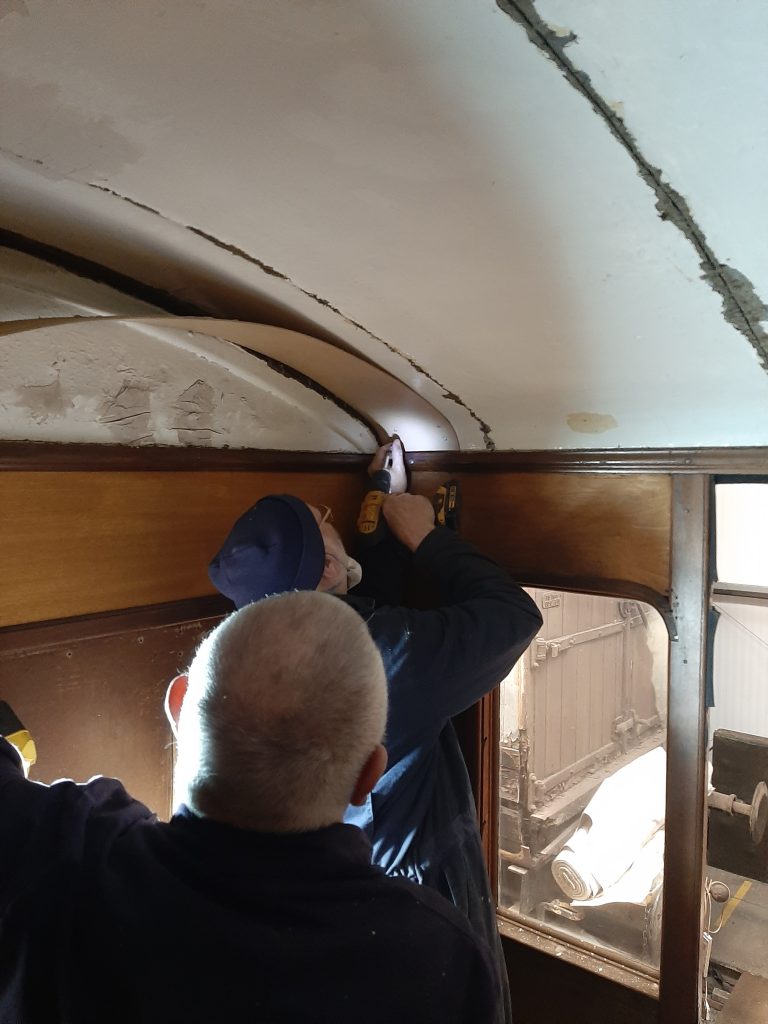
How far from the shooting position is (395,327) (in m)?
1.30

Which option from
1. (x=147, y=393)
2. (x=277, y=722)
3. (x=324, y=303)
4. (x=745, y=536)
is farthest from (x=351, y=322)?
(x=745, y=536)

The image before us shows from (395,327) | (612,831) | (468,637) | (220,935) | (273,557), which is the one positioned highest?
(395,327)

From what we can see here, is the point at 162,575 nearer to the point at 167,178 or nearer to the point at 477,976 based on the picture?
the point at 167,178

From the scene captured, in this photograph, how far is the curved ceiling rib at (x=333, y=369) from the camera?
1204 mm

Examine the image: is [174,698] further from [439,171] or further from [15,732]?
[439,171]

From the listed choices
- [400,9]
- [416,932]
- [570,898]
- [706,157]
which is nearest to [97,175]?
[400,9]

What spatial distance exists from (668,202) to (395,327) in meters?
0.60

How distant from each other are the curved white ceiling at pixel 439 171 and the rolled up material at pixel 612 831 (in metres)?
1.89

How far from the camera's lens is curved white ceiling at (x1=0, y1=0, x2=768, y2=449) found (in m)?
0.62

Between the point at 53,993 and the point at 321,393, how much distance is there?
1.36 m

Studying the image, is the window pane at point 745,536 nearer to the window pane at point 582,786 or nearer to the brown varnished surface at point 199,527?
the window pane at point 582,786

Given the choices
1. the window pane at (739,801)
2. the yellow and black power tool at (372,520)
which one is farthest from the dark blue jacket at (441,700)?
the window pane at (739,801)

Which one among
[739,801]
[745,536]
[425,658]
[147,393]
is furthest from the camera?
[745,536]

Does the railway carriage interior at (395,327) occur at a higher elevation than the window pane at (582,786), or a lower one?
higher
